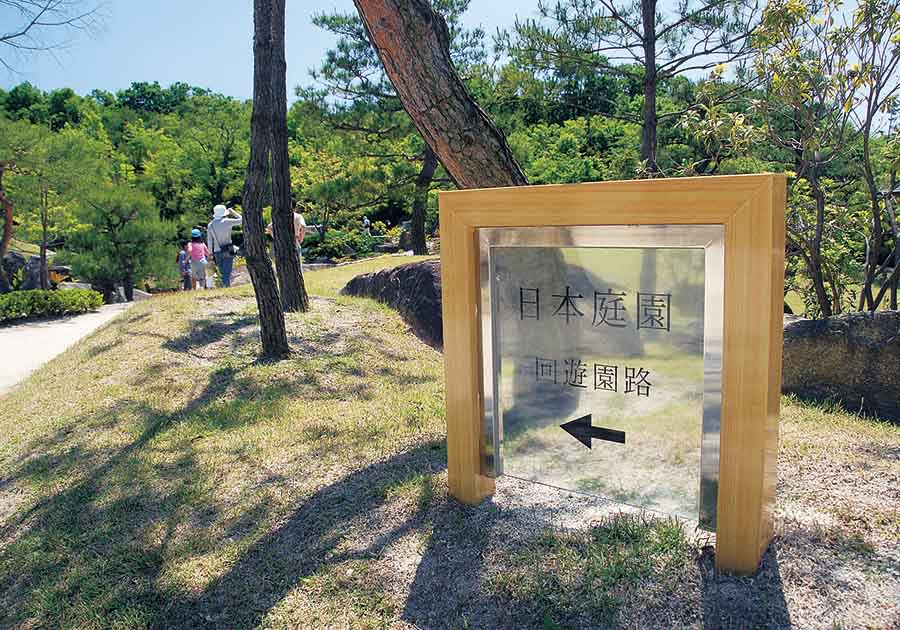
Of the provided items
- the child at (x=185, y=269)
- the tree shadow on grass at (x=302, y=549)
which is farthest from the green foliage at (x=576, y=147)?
the tree shadow on grass at (x=302, y=549)

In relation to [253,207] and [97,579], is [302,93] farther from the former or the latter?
[97,579]

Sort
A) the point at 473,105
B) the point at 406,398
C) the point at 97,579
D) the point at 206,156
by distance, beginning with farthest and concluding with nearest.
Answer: the point at 206,156 < the point at 406,398 < the point at 473,105 < the point at 97,579

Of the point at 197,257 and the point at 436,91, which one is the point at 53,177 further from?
the point at 436,91

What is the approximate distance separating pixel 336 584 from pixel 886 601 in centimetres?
180

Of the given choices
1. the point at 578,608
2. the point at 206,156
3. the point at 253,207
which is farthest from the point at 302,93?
the point at 206,156

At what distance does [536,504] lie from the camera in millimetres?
2842

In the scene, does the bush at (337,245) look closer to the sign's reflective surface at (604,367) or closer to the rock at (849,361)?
the rock at (849,361)

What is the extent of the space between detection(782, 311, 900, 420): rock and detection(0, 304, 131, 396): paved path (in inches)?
260

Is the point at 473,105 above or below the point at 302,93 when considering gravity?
below

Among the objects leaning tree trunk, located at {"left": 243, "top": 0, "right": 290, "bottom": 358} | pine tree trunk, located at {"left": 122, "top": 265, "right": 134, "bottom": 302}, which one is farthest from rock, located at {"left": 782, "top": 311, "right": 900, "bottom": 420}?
pine tree trunk, located at {"left": 122, "top": 265, "right": 134, "bottom": 302}

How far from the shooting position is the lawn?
2205mm

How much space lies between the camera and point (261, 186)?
17.2 feet

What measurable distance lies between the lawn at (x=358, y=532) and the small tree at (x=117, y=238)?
980cm

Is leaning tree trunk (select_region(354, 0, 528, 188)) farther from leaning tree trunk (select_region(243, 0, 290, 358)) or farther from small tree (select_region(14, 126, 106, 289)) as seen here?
small tree (select_region(14, 126, 106, 289))
